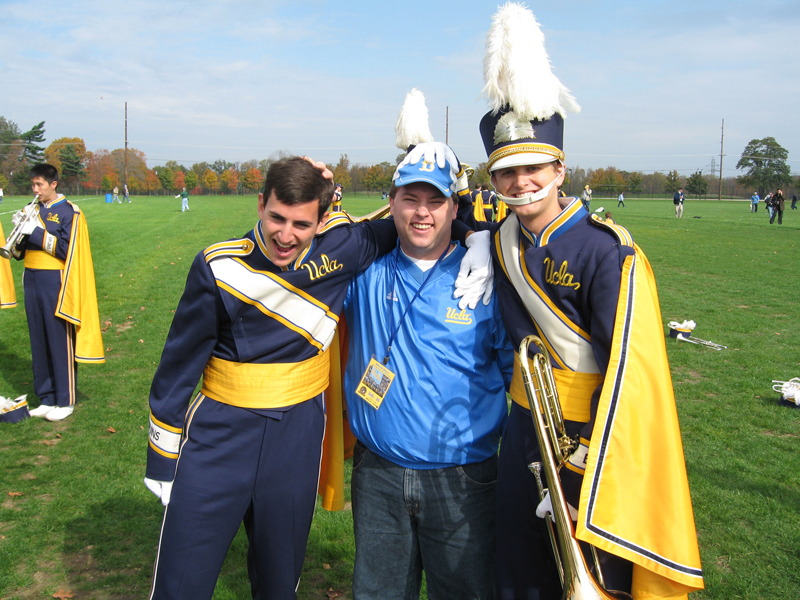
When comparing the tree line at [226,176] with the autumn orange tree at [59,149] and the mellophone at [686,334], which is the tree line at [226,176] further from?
the mellophone at [686,334]

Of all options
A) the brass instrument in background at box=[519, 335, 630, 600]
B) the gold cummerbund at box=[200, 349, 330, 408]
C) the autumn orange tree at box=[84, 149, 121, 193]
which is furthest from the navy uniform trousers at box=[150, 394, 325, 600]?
the autumn orange tree at box=[84, 149, 121, 193]

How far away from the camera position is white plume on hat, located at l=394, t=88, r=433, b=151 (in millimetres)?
3500

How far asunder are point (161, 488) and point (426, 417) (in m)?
1.26

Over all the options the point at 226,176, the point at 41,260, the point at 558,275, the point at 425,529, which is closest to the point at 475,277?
the point at 558,275

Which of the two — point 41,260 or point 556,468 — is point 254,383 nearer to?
point 556,468

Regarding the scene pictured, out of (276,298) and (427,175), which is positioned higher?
(427,175)

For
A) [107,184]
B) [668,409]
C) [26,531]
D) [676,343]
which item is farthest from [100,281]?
[107,184]

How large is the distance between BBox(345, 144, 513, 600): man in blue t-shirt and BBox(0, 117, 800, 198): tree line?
2850 inches

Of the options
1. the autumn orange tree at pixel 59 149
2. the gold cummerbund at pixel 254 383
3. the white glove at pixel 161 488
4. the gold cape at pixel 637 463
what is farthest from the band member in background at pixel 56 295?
the autumn orange tree at pixel 59 149

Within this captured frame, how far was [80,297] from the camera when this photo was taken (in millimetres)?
6469

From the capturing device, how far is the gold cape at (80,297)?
6395 millimetres

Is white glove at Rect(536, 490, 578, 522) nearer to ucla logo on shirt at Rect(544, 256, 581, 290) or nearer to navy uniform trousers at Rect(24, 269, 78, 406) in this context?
ucla logo on shirt at Rect(544, 256, 581, 290)

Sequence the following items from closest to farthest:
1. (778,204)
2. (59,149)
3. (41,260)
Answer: (41,260), (778,204), (59,149)

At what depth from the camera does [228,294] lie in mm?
2566
